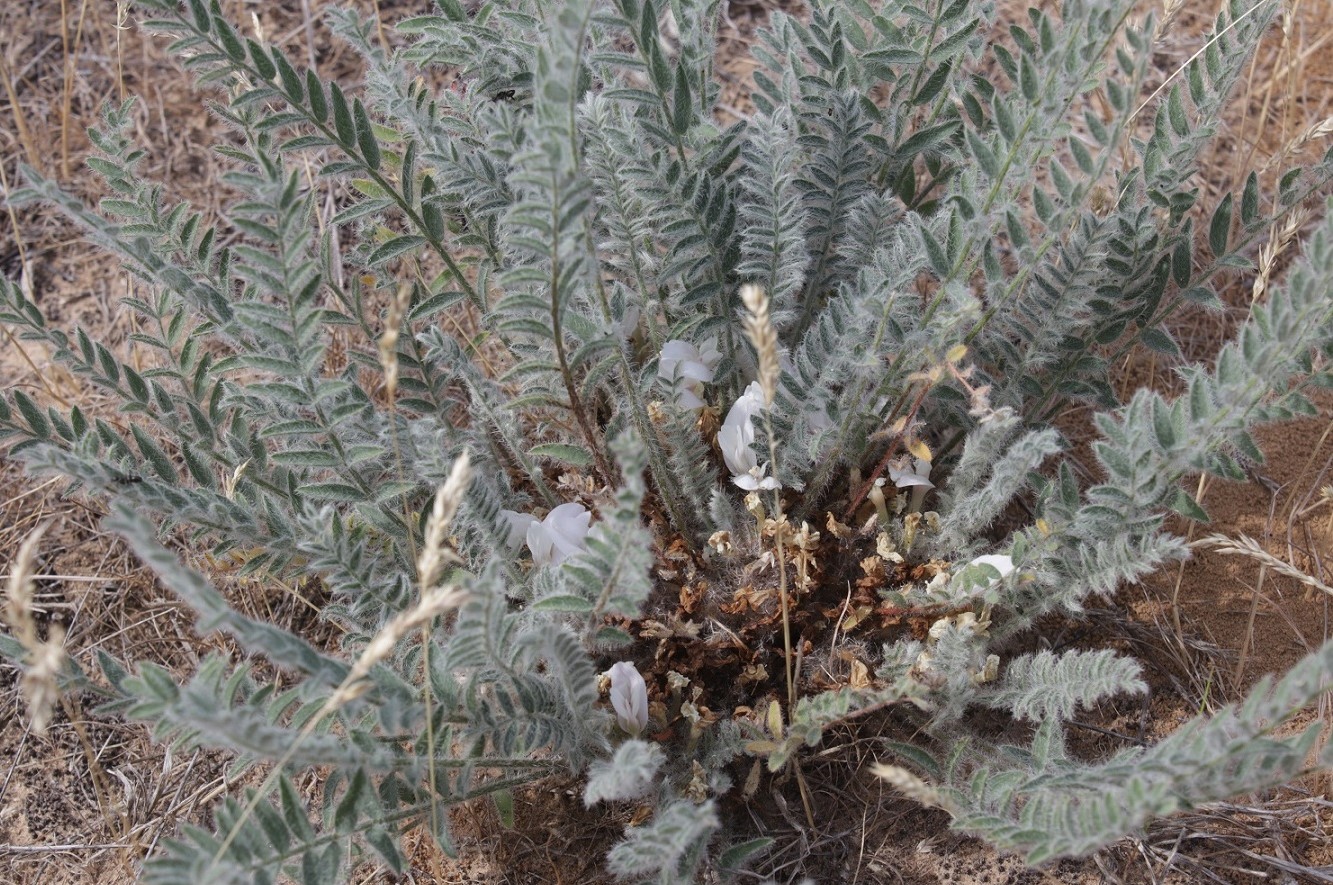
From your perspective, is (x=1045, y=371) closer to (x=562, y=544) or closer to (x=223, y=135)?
(x=562, y=544)

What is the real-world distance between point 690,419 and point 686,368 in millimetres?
117

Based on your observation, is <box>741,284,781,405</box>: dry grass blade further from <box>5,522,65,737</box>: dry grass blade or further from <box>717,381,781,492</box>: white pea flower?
<box>5,522,65,737</box>: dry grass blade

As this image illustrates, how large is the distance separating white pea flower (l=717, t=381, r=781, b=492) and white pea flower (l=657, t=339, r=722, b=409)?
9cm

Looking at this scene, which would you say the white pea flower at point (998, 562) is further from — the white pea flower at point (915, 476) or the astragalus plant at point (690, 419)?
the white pea flower at point (915, 476)

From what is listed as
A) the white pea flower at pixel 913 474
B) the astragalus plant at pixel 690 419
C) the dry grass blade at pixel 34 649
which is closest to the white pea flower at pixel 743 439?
the astragalus plant at pixel 690 419

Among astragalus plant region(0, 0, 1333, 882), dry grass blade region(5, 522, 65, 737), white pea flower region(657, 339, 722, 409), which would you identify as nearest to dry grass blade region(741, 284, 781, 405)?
astragalus plant region(0, 0, 1333, 882)

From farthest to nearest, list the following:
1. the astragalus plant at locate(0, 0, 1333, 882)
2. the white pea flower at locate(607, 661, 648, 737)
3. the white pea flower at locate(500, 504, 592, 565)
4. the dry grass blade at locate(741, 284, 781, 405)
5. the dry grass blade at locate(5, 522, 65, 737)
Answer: the white pea flower at locate(500, 504, 592, 565) → the white pea flower at locate(607, 661, 648, 737) → the astragalus plant at locate(0, 0, 1333, 882) → the dry grass blade at locate(741, 284, 781, 405) → the dry grass blade at locate(5, 522, 65, 737)

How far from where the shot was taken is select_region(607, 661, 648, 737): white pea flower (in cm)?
214

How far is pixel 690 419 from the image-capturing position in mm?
2359

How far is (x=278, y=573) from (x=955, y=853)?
1.48 metres

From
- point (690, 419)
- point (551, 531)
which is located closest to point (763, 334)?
point (690, 419)

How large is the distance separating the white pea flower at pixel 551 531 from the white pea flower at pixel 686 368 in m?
0.33

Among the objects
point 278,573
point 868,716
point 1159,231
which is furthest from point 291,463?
point 1159,231

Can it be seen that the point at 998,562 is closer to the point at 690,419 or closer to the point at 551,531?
the point at 690,419
